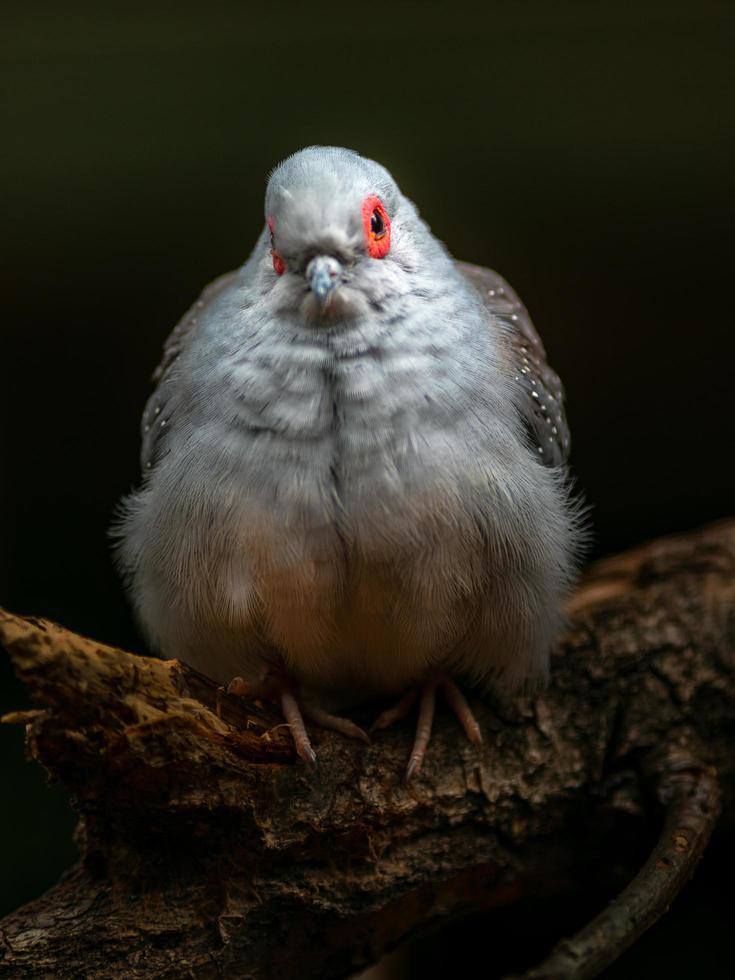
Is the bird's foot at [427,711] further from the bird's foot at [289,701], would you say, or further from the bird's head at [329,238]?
the bird's head at [329,238]

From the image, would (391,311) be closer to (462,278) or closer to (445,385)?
(445,385)

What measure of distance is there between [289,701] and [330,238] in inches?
44.2

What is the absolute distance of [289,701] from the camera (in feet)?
8.55

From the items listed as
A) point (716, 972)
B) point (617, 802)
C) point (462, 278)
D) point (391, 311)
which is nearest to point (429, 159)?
point (462, 278)

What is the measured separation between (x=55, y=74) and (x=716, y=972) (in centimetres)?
408

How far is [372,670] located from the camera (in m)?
2.67

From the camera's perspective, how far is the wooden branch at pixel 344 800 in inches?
84.2

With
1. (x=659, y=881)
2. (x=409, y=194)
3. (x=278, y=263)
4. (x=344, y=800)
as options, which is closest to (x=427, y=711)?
(x=344, y=800)

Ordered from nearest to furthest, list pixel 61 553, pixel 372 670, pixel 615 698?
pixel 372 670 → pixel 615 698 → pixel 61 553

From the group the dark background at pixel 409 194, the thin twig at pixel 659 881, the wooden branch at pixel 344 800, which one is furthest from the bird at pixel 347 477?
the dark background at pixel 409 194

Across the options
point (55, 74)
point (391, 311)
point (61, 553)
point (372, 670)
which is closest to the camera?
point (391, 311)

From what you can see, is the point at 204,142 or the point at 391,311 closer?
the point at 391,311

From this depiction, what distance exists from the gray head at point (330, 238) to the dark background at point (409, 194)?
1.53 m

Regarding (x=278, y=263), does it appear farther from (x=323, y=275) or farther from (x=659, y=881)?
(x=659, y=881)
